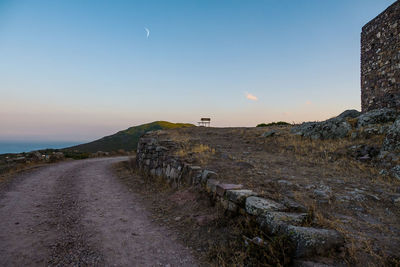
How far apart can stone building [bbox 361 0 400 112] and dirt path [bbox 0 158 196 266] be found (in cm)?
1241

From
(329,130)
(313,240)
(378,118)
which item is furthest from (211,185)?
(378,118)

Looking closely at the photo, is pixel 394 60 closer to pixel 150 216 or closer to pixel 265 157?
pixel 265 157

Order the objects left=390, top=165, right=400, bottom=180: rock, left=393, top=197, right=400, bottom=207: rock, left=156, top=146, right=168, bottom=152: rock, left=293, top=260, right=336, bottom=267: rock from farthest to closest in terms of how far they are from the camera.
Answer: left=156, top=146, right=168, bottom=152: rock → left=390, top=165, right=400, bottom=180: rock → left=393, top=197, right=400, bottom=207: rock → left=293, top=260, right=336, bottom=267: rock

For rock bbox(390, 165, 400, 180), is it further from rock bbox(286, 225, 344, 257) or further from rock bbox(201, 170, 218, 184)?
rock bbox(201, 170, 218, 184)

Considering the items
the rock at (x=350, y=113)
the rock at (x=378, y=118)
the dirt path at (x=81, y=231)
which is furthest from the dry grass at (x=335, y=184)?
Result: the rock at (x=350, y=113)

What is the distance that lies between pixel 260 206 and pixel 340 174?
13.0ft

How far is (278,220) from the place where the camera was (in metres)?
3.32

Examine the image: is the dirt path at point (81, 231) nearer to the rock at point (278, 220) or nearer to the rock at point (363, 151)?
the rock at point (278, 220)

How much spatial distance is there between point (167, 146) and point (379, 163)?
336 inches

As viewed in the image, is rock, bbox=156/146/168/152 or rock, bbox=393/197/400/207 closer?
rock, bbox=393/197/400/207

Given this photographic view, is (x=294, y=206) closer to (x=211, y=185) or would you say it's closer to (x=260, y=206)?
(x=260, y=206)

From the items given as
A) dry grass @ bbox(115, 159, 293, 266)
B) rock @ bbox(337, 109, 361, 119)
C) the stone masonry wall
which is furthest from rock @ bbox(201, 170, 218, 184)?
rock @ bbox(337, 109, 361, 119)

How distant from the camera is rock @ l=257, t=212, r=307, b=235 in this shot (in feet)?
10.6

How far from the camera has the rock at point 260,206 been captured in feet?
12.1
